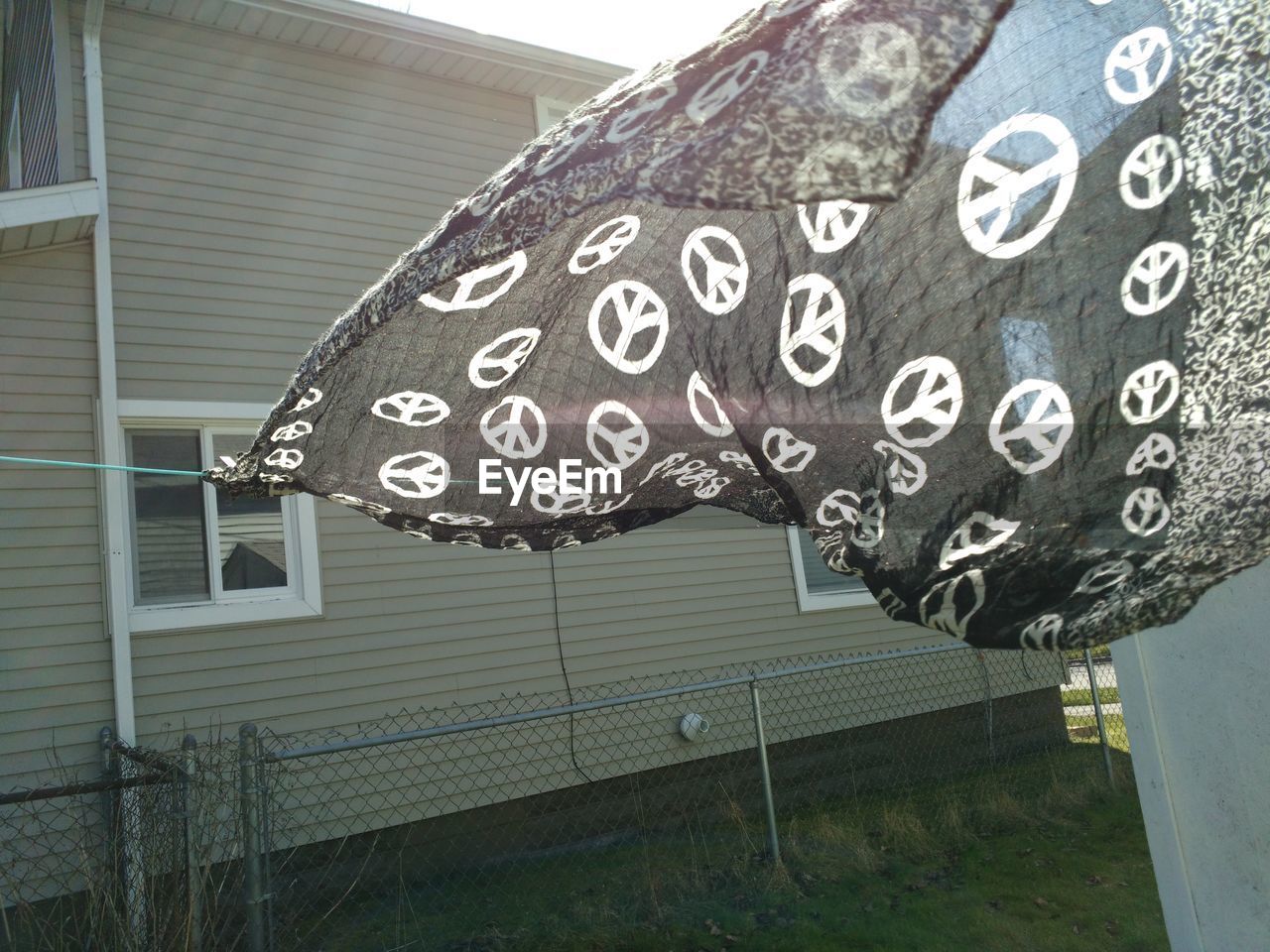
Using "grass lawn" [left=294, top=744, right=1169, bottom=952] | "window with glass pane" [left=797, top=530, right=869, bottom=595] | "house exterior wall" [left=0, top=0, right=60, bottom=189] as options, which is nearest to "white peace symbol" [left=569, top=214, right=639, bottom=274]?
"grass lawn" [left=294, top=744, right=1169, bottom=952]

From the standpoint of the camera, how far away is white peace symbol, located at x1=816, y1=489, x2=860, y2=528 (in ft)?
4.46

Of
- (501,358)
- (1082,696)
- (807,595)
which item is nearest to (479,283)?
(501,358)

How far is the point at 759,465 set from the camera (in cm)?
153

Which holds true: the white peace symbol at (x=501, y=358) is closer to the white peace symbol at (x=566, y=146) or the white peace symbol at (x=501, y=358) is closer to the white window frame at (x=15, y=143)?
the white peace symbol at (x=566, y=146)

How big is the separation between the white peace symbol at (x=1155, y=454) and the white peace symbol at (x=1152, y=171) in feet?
0.91

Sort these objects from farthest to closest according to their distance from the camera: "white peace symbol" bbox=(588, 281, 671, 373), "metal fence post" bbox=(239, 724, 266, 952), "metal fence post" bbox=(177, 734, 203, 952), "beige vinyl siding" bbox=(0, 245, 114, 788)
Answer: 1. "beige vinyl siding" bbox=(0, 245, 114, 788)
2. "metal fence post" bbox=(239, 724, 266, 952)
3. "metal fence post" bbox=(177, 734, 203, 952)
4. "white peace symbol" bbox=(588, 281, 671, 373)

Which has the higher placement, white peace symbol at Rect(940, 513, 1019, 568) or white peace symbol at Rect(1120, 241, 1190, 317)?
white peace symbol at Rect(1120, 241, 1190, 317)

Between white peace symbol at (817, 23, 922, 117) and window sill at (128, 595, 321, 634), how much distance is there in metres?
5.12

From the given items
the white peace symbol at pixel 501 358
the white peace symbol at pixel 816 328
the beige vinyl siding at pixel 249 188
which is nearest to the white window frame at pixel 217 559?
the beige vinyl siding at pixel 249 188

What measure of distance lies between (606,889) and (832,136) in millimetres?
4808

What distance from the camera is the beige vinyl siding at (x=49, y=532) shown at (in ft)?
15.8

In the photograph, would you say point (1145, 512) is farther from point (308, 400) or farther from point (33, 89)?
point (33, 89)

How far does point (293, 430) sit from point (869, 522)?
39.1 inches

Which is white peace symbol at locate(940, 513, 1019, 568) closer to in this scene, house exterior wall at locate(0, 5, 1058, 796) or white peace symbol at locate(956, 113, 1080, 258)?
white peace symbol at locate(956, 113, 1080, 258)
